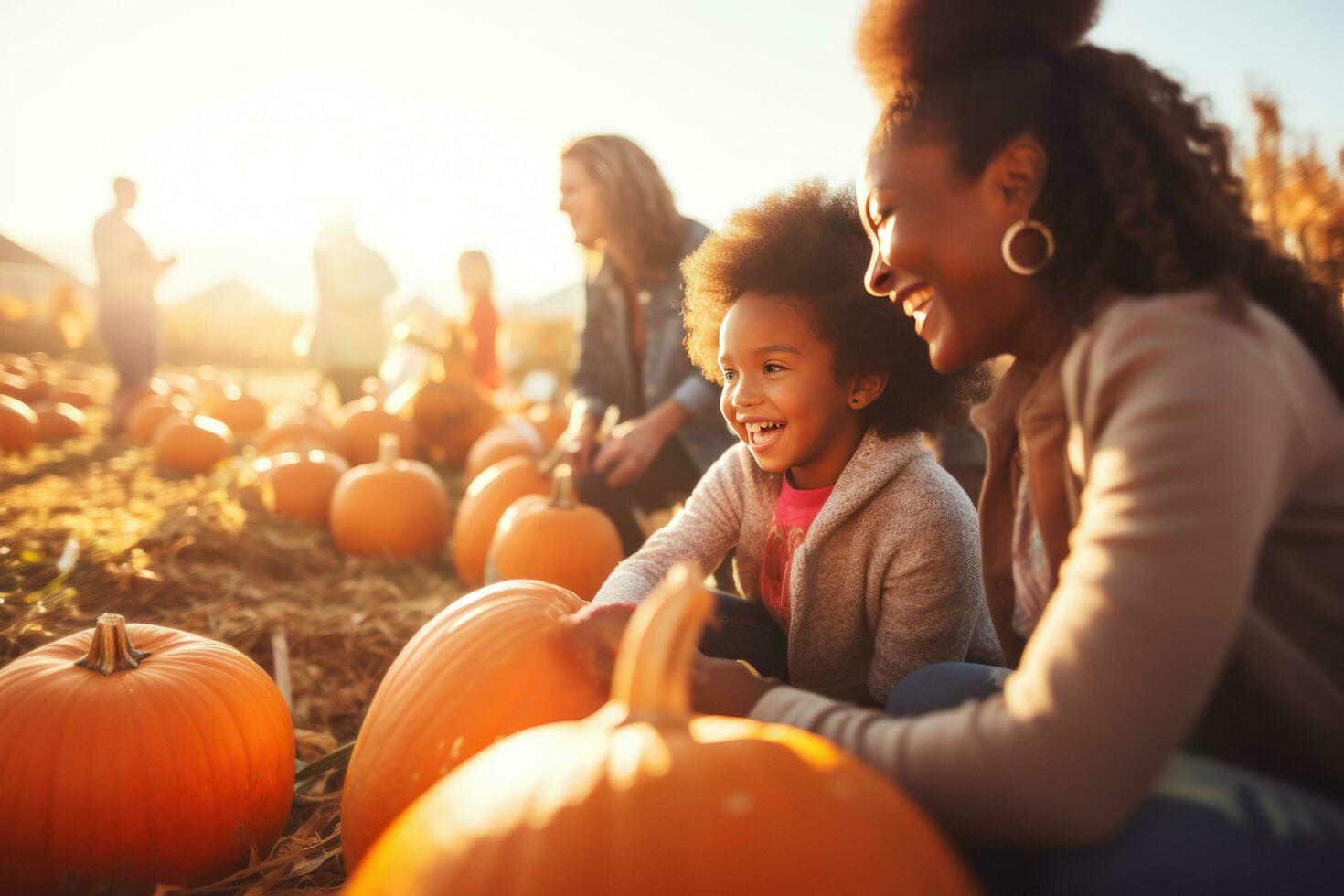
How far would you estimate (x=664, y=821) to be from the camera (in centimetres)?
99

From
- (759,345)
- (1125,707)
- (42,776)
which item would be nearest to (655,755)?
(1125,707)

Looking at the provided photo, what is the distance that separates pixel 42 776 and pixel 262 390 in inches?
600

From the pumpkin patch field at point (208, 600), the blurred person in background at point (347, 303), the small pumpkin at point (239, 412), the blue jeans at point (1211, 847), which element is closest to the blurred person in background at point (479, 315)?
the blurred person in background at point (347, 303)

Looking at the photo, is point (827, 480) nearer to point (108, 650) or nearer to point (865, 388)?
point (865, 388)

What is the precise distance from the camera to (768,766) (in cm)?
105

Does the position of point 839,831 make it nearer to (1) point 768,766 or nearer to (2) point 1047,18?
(1) point 768,766

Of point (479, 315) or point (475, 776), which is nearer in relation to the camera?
point (475, 776)

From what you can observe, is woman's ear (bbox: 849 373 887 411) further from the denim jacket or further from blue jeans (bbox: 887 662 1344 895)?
the denim jacket

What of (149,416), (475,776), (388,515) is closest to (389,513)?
(388,515)

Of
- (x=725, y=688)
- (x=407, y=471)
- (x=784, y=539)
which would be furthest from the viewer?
(x=407, y=471)

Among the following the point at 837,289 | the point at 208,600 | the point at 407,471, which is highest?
the point at 837,289

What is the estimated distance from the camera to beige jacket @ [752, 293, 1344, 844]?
0.93 m

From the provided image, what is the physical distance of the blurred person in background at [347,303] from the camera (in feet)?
27.3

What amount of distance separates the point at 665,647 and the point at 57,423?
8.77 m
